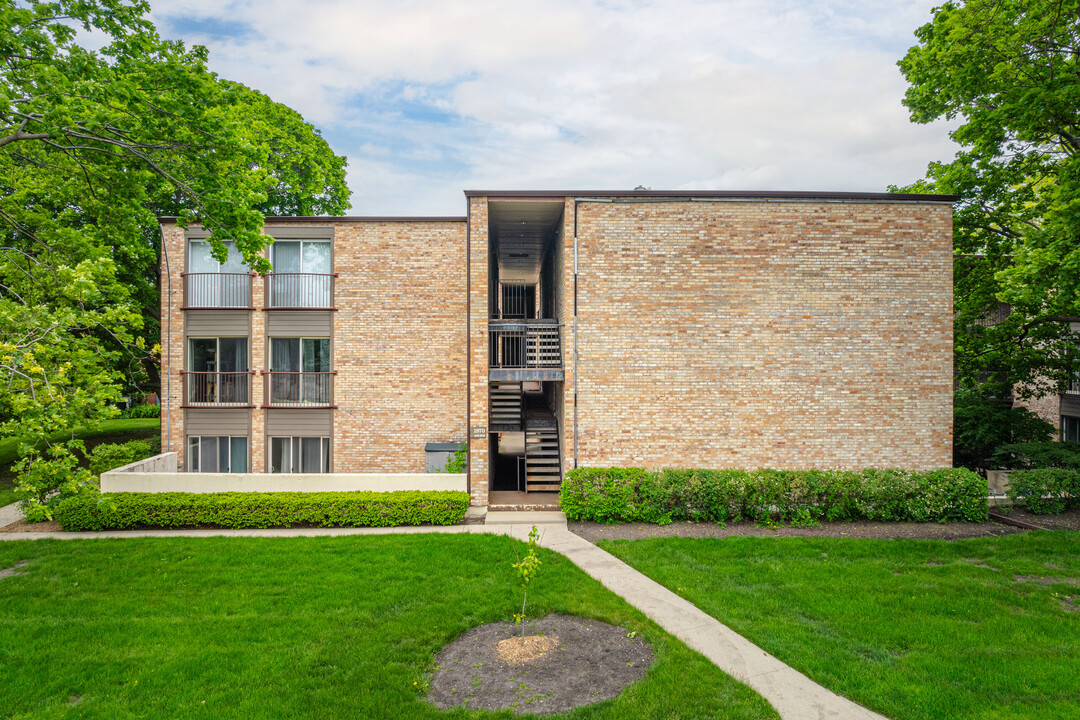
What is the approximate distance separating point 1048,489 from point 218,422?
20529mm

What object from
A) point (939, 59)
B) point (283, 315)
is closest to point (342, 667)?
point (283, 315)

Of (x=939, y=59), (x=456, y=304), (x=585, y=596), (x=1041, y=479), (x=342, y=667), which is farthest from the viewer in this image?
(x=456, y=304)

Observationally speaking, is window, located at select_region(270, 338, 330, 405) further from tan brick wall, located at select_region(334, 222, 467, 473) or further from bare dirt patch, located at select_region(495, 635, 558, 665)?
bare dirt patch, located at select_region(495, 635, 558, 665)

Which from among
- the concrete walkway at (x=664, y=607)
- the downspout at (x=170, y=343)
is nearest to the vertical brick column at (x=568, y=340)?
the concrete walkway at (x=664, y=607)

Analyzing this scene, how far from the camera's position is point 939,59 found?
1291 cm

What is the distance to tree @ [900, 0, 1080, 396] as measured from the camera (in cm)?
1041

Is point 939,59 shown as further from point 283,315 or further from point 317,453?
point 317,453

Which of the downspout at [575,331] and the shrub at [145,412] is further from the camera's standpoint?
the shrub at [145,412]

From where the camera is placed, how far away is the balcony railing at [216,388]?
14.4 m

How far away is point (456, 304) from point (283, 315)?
16.1 ft

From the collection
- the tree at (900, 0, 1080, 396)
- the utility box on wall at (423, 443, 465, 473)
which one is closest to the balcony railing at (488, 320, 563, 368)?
the utility box on wall at (423, 443, 465, 473)

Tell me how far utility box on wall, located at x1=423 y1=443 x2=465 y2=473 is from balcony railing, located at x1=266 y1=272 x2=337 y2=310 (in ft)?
16.1

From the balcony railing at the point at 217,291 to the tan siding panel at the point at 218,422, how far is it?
2995 millimetres

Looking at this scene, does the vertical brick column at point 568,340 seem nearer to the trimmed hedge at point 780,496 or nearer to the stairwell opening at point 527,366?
the stairwell opening at point 527,366
